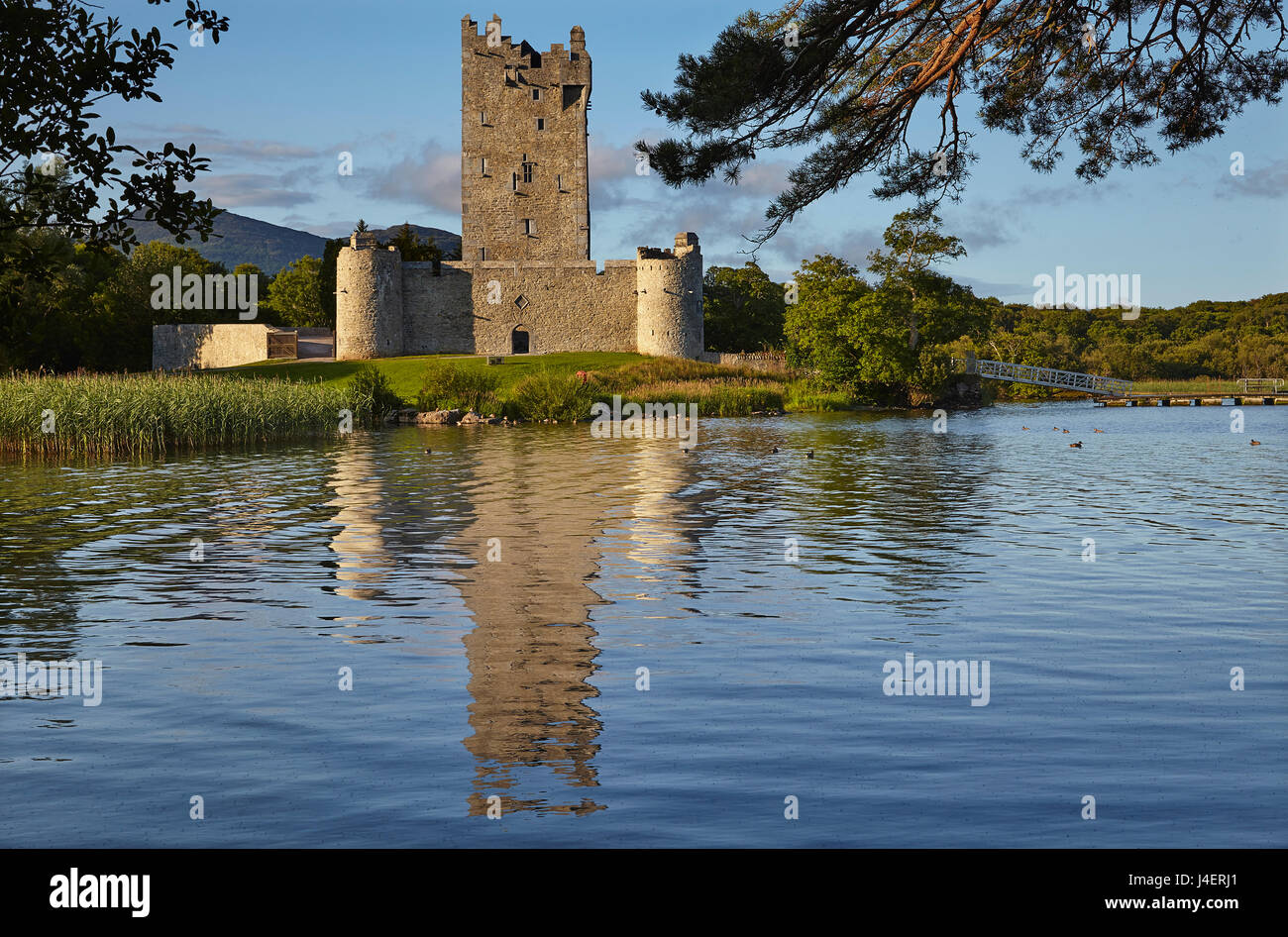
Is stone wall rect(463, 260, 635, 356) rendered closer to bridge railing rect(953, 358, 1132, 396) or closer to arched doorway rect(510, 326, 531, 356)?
arched doorway rect(510, 326, 531, 356)

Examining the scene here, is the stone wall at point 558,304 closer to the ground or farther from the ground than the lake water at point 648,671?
farther from the ground

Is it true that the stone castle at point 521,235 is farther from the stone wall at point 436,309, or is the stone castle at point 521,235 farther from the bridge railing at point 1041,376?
the bridge railing at point 1041,376

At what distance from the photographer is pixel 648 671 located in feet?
29.3

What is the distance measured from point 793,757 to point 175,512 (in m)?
15.5

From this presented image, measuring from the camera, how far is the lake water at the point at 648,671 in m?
5.98

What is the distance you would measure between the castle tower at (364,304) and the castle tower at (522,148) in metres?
6.66

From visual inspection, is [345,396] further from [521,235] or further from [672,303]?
[521,235]

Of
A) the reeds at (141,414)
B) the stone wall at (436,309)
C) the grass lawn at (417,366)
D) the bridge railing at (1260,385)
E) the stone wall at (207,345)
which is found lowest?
the reeds at (141,414)

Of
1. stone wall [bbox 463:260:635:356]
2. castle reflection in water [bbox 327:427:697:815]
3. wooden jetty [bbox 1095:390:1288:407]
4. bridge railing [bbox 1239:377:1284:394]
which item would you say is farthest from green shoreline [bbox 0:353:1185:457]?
wooden jetty [bbox 1095:390:1288:407]

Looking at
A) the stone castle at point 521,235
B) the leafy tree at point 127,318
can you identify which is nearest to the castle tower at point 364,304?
the stone castle at point 521,235

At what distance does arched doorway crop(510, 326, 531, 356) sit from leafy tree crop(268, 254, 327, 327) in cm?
2381

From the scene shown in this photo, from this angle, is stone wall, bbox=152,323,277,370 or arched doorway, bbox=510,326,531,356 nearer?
stone wall, bbox=152,323,277,370

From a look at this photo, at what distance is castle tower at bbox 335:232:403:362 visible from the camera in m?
72.0
